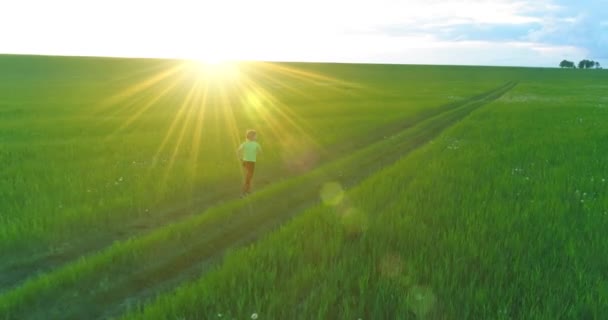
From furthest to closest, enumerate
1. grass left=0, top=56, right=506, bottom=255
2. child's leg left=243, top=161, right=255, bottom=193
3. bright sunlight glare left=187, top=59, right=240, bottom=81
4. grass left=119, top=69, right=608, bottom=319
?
bright sunlight glare left=187, top=59, right=240, bottom=81 < child's leg left=243, top=161, right=255, bottom=193 < grass left=0, top=56, right=506, bottom=255 < grass left=119, top=69, right=608, bottom=319

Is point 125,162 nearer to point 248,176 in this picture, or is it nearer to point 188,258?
point 248,176

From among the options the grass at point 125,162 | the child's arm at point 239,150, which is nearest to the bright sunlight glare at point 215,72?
the grass at point 125,162

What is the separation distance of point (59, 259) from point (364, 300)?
18.1 ft

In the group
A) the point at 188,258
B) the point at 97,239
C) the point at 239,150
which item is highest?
the point at 239,150

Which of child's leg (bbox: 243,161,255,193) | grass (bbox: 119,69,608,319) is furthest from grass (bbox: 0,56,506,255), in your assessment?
grass (bbox: 119,69,608,319)

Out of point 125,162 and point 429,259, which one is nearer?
point 429,259

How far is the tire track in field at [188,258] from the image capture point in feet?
17.3

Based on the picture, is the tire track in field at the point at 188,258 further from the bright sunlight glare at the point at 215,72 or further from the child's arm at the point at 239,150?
the bright sunlight glare at the point at 215,72

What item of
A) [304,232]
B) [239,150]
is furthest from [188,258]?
[239,150]

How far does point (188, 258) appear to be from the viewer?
22.0 ft

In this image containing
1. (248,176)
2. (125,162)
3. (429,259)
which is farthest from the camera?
(125,162)

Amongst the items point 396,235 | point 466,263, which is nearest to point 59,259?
point 396,235

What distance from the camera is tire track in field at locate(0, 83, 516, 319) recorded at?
17.3 feet

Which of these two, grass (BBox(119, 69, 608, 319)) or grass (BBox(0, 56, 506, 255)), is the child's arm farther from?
grass (BBox(119, 69, 608, 319))
